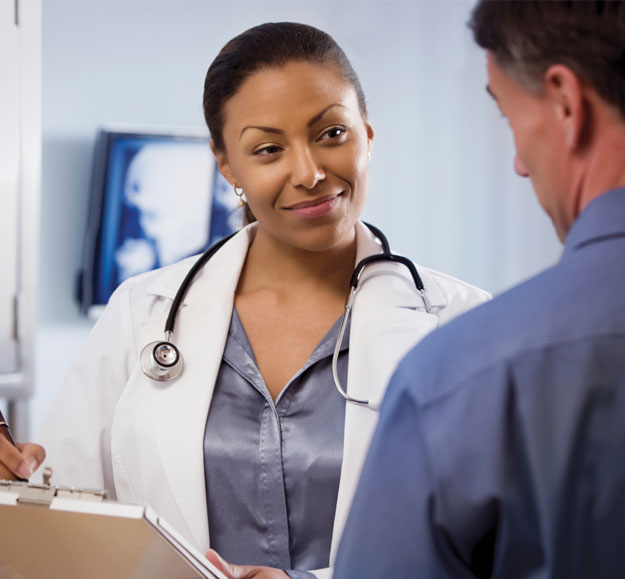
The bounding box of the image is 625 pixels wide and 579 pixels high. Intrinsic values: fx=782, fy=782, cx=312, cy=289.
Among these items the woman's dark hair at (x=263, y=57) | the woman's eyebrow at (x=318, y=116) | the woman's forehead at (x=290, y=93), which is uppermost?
the woman's dark hair at (x=263, y=57)

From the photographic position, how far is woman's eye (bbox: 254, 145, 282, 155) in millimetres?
1255

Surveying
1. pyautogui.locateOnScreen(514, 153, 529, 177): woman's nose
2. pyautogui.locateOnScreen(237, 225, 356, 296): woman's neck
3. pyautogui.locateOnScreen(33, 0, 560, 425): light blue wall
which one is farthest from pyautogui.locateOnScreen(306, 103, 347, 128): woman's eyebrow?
pyautogui.locateOnScreen(33, 0, 560, 425): light blue wall

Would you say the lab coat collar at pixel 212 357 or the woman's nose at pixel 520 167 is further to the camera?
the lab coat collar at pixel 212 357

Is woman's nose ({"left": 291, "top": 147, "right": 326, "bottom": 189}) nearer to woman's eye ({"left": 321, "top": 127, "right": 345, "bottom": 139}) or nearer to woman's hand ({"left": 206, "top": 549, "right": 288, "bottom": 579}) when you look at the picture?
woman's eye ({"left": 321, "top": 127, "right": 345, "bottom": 139})

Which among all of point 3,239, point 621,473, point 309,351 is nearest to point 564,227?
point 621,473

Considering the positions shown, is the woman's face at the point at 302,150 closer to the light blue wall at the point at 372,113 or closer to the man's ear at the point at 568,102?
the man's ear at the point at 568,102

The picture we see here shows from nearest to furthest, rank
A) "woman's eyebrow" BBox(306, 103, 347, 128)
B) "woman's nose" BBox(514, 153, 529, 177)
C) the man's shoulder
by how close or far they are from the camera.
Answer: the man's shoulder
"woman's nose" BBox(514, 153, 529, 177)
"woman's eyebrow" BBox(306, 103, 347, 128)

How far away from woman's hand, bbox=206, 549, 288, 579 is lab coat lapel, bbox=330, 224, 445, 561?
0.14m

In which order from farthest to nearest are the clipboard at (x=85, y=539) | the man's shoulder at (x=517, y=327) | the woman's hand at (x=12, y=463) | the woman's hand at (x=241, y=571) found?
the woman's hand at (x=12, y=463) → the woman's hand at (x=241, y=571) → the clipboard at (x=85, y=539) → the man's shoulder at (x=517, y=327)

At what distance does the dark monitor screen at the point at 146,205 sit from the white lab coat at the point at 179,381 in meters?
1.08

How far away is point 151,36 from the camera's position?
101 inches

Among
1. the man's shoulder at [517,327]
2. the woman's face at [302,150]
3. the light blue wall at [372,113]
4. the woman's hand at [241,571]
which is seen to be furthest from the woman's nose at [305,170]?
the light blue wall at [372,113]

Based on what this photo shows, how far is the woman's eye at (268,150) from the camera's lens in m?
1.25

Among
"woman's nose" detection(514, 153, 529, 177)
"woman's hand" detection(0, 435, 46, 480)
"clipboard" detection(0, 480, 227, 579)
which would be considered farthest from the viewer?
"woman's hand" detection(0, 435, 46, 480)
